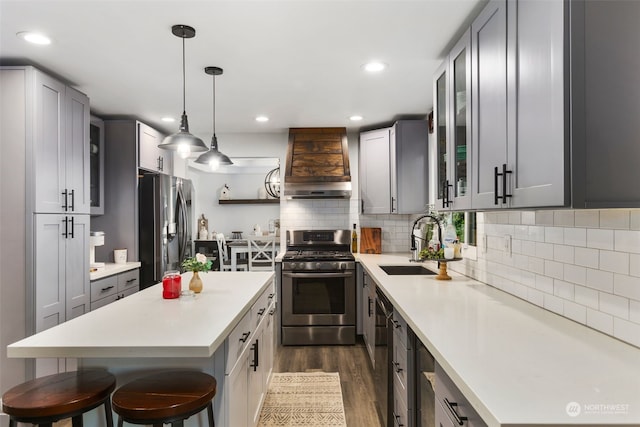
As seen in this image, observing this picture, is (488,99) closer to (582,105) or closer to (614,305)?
(582,105)

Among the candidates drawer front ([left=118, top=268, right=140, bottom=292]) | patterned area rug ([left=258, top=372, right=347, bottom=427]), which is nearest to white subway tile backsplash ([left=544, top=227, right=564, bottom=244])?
patterned area rug ([left=258, top=372, right=347, bottom=427])

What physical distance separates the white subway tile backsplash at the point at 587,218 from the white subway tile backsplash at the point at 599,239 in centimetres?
2

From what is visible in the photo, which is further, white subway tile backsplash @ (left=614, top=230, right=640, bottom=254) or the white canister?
the white canister

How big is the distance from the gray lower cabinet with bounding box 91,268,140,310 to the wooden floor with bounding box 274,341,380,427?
1.59 metres

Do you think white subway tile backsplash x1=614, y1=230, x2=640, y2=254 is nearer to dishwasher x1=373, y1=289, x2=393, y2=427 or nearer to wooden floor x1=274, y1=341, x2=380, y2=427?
dishwasher x1=373, y1=289, x2=393, y2=427

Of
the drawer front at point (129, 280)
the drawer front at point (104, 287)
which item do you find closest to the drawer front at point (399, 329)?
the drawer front at point (104, 287)

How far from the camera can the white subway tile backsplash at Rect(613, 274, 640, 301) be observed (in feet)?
4.34

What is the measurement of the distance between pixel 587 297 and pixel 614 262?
0.22 m

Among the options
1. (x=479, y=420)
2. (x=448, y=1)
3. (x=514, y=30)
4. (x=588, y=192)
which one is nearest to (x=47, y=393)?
(x=479, y=420)

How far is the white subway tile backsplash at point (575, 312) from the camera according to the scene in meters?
1.61

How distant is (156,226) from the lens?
429 centimetres

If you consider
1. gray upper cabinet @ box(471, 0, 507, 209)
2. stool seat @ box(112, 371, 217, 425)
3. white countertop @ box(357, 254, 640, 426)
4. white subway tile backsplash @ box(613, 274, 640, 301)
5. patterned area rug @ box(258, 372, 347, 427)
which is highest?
gray upper cabinet @ box(471, 0, 507, 209)

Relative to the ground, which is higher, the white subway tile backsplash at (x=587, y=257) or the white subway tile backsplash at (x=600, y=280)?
the white subway tile backsplash at (x=587, y=257)

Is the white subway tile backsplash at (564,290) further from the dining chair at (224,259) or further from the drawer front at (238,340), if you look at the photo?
the dining chair at (224,259)
